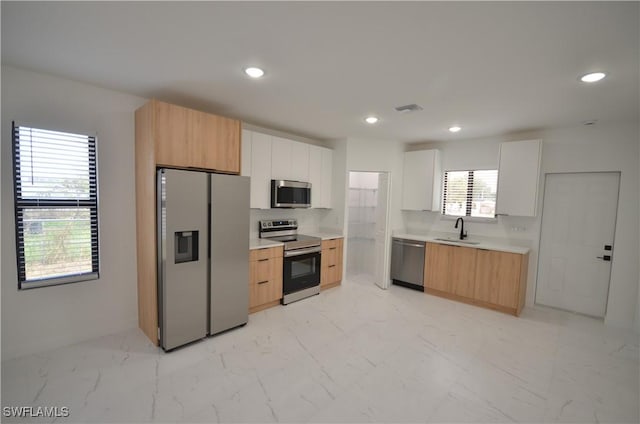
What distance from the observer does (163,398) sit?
2100mm

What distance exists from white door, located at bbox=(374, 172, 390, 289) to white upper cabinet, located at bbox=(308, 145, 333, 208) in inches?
35.5

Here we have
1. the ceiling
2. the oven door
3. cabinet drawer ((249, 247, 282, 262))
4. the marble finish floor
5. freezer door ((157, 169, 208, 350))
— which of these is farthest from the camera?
the oven door

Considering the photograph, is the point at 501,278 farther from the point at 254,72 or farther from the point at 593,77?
the point at 254,72

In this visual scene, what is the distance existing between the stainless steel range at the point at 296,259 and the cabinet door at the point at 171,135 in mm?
1667

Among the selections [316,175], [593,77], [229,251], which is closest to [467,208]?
[316,175]

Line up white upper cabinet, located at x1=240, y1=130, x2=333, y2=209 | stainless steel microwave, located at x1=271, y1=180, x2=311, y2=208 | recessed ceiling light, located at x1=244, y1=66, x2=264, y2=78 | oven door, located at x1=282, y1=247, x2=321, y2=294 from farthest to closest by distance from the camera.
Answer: stainless steel microwave, located at x1=271, y1=180, x2=311, y2=208, oven door, located at x1=282, y1=247, x2=321, y2=294, white upper cabinet, located at x1=240, y1=130, x2=333, y2=209, recessed ceiling light, located at x1=244, y1=66, x2=264, y2=78

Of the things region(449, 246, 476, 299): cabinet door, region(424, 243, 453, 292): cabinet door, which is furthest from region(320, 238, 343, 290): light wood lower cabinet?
region(449, 246, 476, 299): cabinet door

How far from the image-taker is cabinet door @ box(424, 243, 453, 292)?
436 cm

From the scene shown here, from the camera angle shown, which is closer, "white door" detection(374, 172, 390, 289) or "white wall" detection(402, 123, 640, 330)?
"white wall" detection(402, 123, 640, 330)

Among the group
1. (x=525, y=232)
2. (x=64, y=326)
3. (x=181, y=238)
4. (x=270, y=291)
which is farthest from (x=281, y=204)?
(x=525, y=232)

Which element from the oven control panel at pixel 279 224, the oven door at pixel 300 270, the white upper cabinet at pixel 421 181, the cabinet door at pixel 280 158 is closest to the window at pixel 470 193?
the white upper cabinet at pixel 421 181

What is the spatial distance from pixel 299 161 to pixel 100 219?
2.59m

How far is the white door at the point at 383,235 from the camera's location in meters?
4.79

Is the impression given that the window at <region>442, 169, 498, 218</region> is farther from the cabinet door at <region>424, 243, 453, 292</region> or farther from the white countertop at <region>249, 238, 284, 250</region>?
the white countertop at <region>249, 238, 284, 250</region>
